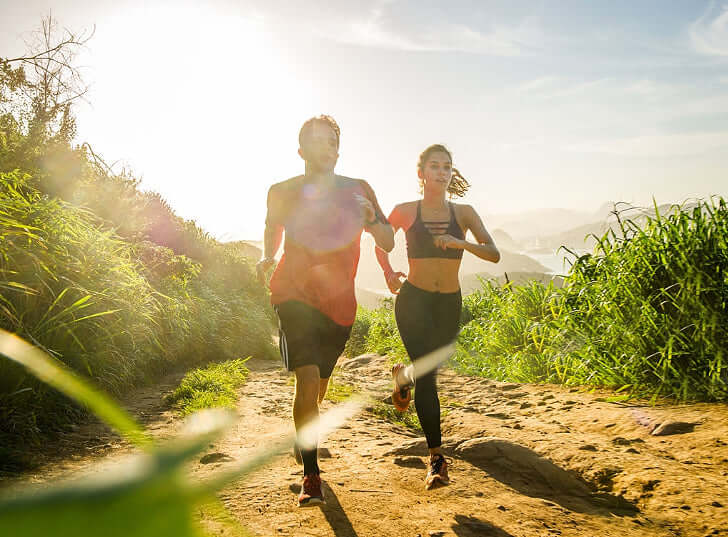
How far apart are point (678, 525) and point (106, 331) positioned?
14.8 feet

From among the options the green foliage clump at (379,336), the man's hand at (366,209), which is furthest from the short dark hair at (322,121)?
the green foliage clump at (379,336)

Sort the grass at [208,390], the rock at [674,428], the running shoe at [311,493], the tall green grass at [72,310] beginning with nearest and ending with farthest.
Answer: the running shoe at [311,493], the rock at [674,428], the tall green grass at [72,310], the grass at [208,390]

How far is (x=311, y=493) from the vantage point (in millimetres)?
2580

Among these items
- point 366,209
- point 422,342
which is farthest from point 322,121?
point 422,342

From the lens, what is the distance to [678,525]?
2.40 meters

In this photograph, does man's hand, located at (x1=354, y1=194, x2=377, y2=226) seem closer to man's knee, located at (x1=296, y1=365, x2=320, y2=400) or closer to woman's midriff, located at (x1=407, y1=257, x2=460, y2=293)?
woman's midriff, located at (x1=407, y1=257, x2=460, y2=293)

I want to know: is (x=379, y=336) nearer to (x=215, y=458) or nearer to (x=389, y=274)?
(x=389, y=274)

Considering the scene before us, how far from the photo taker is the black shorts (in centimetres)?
288

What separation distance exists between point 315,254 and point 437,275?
0.92 m

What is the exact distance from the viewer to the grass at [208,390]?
16.1 ft

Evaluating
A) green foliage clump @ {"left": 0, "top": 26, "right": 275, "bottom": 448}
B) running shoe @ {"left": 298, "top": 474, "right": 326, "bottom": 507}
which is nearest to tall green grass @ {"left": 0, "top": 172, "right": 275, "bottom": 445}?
green foliage clump @ {"left": 0, "top": 26, "right": 275, "bottom": 448}

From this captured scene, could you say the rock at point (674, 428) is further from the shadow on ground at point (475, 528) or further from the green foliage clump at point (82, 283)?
the green foliage clump at point (82, 283)

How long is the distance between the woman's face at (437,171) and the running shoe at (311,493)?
2.08 m

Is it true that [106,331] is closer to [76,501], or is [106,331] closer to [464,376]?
[464,376]
